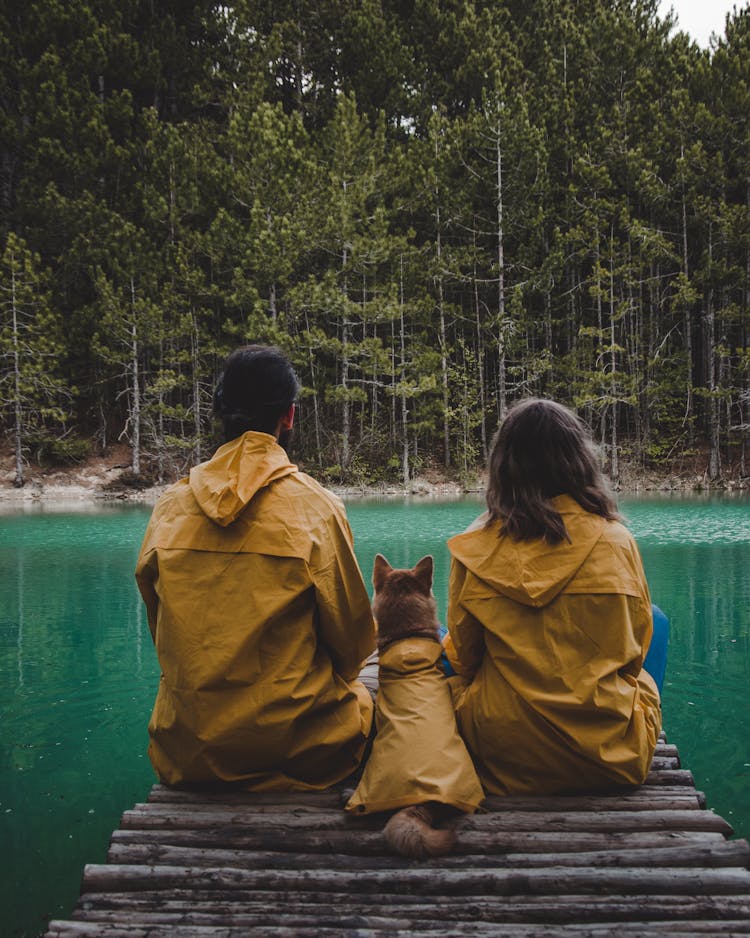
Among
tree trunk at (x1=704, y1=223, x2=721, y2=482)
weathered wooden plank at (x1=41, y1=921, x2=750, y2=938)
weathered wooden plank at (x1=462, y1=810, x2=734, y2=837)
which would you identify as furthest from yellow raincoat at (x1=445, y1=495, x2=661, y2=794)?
tree trunk at (x1=704, y1=223, x2=721, y2=482)

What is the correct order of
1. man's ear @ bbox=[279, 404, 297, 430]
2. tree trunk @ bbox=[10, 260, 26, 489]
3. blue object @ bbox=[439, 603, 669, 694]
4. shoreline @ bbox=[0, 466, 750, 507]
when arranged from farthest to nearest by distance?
tree trunk @ bbox=[10, 260, 26, 489] < shoreline @ bbox=[0, 466, 750, 507] < blue object @ bbox=[439, 603, 669, 694] < man's ear @ bbox=[279, 404, 297, 430]

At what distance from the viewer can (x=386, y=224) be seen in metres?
22.2

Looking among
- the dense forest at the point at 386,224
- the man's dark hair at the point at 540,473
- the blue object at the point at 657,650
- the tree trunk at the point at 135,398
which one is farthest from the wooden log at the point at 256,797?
the tree trunk at the point at 135,398

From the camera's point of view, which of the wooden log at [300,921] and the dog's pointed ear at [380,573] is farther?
the dog's pointed ear at [380,573]

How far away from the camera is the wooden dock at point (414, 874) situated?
1479 millimetres

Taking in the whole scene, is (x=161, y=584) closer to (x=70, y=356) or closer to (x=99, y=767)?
(x=99, y=767)

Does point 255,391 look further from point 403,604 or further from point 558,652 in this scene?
point 558,652

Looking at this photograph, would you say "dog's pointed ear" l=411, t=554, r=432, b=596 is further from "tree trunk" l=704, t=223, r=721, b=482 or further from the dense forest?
"tree trunk" l=704, t=223, r=721, b=482

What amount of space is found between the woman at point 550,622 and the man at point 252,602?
0.40 m

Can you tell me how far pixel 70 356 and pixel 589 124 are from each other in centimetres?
2152

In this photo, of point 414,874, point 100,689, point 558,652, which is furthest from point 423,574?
point 100,689

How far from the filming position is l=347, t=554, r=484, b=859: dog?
1.75 metres

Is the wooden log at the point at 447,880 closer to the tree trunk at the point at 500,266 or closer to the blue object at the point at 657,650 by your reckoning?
the blue object at the point at 657,650

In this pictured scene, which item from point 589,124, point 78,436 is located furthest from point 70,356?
point 589,124
